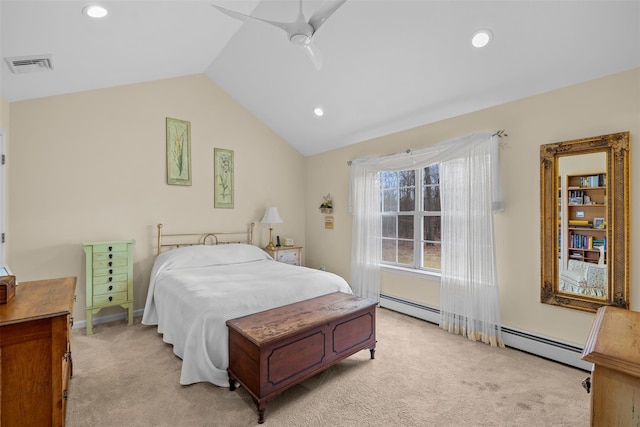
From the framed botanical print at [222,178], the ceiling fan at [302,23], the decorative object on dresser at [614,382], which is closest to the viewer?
the decorative object on dresser at [614,382]

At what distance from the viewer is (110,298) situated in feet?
11.0

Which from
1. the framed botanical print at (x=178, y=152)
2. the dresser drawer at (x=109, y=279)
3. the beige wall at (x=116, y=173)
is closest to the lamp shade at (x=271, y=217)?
the beige wall at (x=116, y=173)

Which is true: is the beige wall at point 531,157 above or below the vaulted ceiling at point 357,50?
below

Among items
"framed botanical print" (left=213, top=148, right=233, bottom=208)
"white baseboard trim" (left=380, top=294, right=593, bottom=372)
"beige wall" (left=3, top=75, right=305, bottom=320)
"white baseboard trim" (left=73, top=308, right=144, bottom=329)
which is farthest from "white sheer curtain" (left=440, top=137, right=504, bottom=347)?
"white baseboard trim" (left=73, top=308, right=144, bottom=329)

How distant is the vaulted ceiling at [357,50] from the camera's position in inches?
86.4

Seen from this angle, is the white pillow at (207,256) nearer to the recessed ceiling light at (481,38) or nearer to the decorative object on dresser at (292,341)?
the decorative object on dresser at (292,341)

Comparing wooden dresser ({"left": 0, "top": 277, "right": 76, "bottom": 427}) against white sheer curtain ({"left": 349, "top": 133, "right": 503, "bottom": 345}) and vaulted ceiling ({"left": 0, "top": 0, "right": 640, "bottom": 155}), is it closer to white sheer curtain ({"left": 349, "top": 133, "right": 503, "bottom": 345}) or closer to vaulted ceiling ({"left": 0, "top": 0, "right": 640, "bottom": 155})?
vaulted ceiling ({"left": 0, "top": 0, "right": 640, "bottom": 155})

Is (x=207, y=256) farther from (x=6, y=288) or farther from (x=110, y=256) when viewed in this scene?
(x=6, y=288)

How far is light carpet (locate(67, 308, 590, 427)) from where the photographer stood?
1.93 m

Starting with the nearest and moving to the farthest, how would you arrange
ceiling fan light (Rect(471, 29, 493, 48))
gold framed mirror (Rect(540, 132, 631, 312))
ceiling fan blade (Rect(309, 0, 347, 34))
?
ceiling fan blade (Rect(309, 0, 347, 34)), gold framed mirror (Rect(540, 132, 631, 312)), ceiling fan light (Rect(471, 29, 493, 48))

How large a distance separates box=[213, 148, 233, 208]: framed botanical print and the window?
88.7 inches

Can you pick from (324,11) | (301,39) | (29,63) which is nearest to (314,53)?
(301,39)

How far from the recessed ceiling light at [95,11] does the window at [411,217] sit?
10.8ft

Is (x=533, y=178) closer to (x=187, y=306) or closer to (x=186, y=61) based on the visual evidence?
(x=187, y=306)
